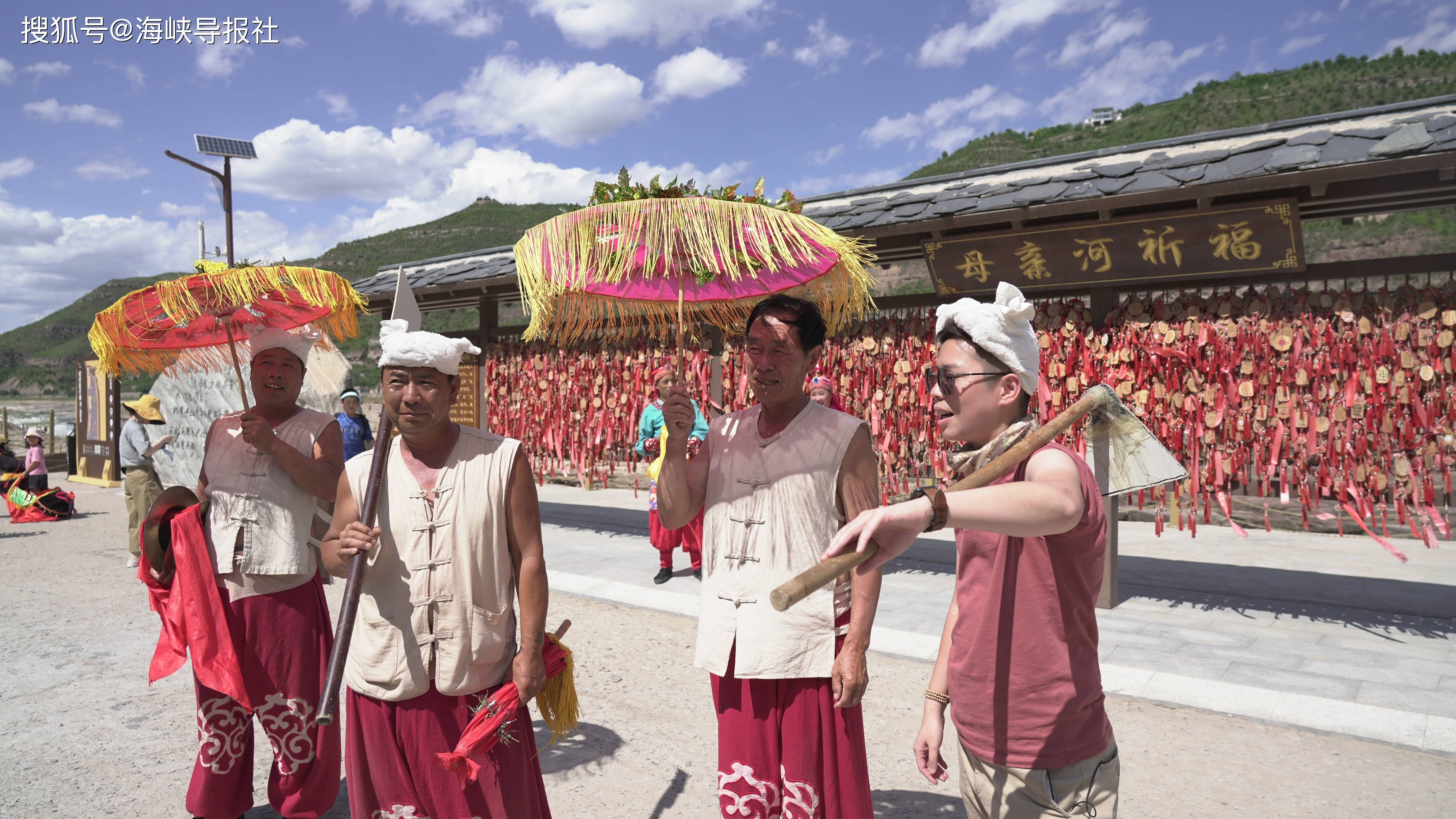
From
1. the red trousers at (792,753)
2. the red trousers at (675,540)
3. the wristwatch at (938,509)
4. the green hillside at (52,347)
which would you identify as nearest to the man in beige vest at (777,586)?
the red trousers at (792,753)

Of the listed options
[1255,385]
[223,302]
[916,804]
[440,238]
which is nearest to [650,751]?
[916,804]

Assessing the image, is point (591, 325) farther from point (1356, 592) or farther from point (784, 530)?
point (1356, 592)

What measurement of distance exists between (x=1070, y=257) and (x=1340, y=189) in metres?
1.65

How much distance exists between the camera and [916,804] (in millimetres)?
3281

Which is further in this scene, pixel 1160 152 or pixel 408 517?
pixel 1160 152

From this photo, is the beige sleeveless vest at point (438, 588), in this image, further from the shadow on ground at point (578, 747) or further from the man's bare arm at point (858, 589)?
the shadow on ground at point (578, 747)

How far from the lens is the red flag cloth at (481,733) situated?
220cm

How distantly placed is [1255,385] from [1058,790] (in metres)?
4.86

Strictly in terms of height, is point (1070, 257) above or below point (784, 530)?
above

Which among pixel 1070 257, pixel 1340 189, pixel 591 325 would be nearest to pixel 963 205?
pixel 1070 257

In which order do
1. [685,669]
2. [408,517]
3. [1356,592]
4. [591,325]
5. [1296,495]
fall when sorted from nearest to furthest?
[408,517], [591,325], [685,669], [1356,592], [1296,495]

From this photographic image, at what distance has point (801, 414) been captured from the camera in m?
2.41

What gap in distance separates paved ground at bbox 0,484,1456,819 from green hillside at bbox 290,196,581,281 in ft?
200

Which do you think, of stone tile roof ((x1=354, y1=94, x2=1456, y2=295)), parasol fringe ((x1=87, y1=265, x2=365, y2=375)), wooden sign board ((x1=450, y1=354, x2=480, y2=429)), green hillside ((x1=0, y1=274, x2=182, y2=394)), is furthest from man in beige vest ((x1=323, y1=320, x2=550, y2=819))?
green hillside ((x1=0, y1=274, x2=182, y2=394))
